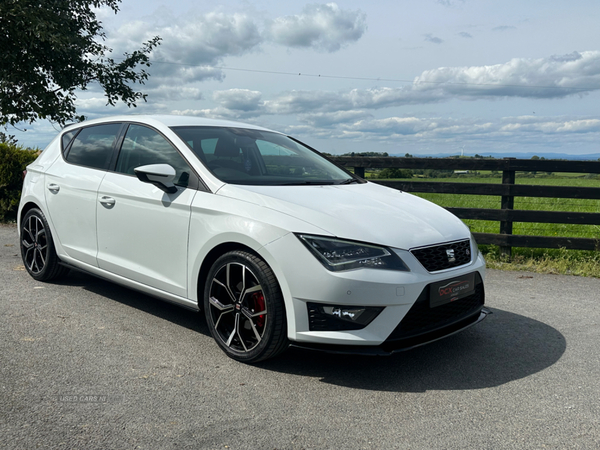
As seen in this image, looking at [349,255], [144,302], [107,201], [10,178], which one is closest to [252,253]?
[349,255]

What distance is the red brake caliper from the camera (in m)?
3.57

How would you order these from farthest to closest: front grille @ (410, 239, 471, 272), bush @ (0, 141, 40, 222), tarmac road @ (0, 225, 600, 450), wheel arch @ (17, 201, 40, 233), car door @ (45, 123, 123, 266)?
bush @ (0, 141, 40, 222)
wheel arch @ (17, 201, 40, 233)
car door @ (45, 123, 123, 266)
front grille @ (410, 239, 471, 272)
tarmac road @ (0, 225, 600, 450)

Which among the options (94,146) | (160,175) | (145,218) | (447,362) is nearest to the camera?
(447,362)

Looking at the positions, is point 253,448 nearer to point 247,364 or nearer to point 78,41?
point 247,364

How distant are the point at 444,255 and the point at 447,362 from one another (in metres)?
0.79

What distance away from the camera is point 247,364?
372 cm

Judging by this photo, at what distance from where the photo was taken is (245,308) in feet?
12.0

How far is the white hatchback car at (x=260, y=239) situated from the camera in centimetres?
332

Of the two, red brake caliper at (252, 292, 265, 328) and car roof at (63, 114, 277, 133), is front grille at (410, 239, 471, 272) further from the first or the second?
car roof at (63, 114, 277, 133)

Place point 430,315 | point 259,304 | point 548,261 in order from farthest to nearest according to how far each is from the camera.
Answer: point 548,261
point 259,304
point 430,315

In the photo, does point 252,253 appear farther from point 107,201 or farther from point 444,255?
point 107,201

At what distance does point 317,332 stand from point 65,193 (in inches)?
121

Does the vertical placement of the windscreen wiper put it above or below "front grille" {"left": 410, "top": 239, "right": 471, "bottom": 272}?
above

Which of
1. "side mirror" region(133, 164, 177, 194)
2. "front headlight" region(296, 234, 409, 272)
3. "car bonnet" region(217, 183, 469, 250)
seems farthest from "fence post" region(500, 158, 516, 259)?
"side mirror" region(133, 164, 177, 194)
